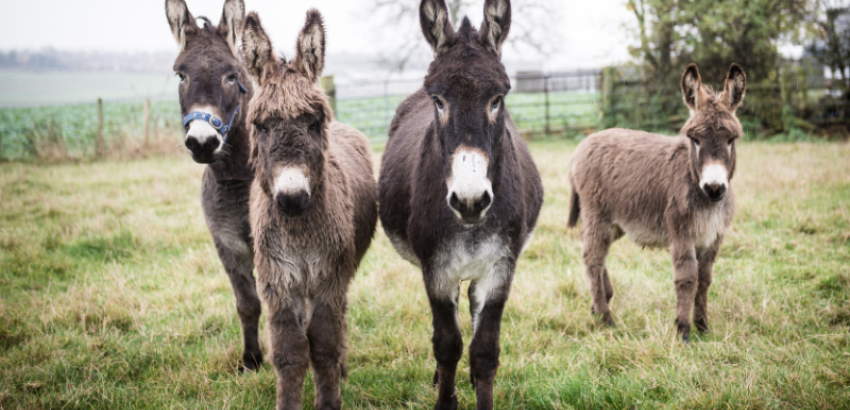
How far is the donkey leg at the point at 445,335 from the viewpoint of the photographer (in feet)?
9.25

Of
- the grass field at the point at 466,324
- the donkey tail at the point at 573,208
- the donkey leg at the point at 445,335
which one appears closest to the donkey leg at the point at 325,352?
the grass field at the point at 466,324

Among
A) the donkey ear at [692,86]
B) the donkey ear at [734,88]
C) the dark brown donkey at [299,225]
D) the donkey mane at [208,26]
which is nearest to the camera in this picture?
the dark brown donkey at [299,225]

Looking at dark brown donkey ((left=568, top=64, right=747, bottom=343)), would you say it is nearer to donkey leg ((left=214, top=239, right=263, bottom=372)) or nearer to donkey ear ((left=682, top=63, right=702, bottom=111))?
donkey ear ((left=682, top=63, right=702, bottom=111))

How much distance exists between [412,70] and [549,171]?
17095 millimetres

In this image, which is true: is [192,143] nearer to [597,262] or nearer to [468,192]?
[468,192]

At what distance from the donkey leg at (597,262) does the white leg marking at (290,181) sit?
9.32 feet

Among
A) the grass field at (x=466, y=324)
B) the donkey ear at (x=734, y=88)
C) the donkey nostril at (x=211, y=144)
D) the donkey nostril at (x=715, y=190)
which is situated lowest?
the grass field at (x=466, y=324)

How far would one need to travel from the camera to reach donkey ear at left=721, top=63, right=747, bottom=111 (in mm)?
3971

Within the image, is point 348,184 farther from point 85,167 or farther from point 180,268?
point 85,167

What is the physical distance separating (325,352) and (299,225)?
0.72 meters

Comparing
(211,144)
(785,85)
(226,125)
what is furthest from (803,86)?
(211,144)

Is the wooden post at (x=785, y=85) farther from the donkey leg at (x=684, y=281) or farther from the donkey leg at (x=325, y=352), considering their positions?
the donkey leg at (x=325, y=352)

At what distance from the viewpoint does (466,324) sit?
13.4 ft

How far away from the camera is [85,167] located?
429 inches
